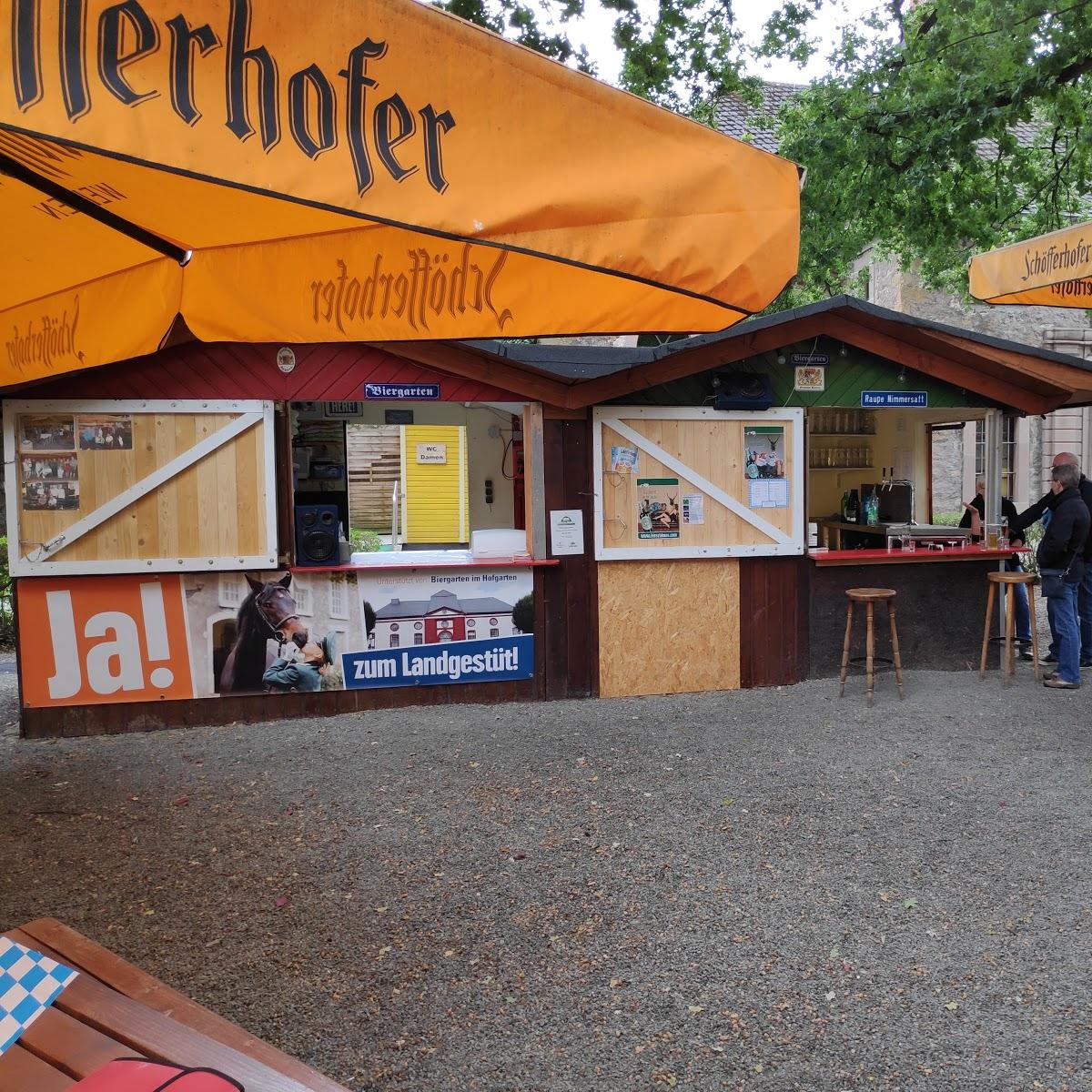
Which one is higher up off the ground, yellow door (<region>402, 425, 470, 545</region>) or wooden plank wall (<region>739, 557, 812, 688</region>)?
yellow door (<region>402, 425, 470, 545</region>)

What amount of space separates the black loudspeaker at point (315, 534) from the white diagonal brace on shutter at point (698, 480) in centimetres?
225

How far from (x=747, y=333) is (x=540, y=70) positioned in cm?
556

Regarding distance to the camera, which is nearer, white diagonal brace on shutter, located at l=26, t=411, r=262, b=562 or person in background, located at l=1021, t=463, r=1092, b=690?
white diagonal brace on shutter, located at l=26, t=411, r=262, b=562

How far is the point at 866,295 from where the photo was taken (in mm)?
19047

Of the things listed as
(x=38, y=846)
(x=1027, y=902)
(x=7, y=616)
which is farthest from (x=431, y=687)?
(x=7, y=616)

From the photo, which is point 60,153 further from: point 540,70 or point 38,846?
point 38,846

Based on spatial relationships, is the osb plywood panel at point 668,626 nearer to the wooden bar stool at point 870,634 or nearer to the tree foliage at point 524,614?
the tree foliage at point 524,614

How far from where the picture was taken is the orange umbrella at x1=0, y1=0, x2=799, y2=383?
1542 mm

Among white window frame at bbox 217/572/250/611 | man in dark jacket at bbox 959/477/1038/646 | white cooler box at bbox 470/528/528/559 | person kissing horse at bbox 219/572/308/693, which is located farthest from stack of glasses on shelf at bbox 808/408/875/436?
white window frame at bbox 217/572/250/611

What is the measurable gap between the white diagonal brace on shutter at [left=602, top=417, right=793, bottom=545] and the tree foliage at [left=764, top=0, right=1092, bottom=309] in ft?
19.7

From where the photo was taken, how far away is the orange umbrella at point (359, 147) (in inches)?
60.7

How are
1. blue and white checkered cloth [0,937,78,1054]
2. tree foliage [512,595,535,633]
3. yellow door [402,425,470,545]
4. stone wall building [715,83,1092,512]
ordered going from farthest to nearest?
1. stone wall building [715,83,1092,512]
2. yellow door [402,425,470,545]
3. tree foliage [512,595,535,633]
4. blue and white checkered cloth [0,937,78,1054]

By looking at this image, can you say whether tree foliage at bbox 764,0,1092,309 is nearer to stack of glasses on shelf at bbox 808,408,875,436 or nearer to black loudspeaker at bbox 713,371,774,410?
stack of glasses on shelf at bbox 808,408,875,436

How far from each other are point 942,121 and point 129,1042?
1191 centimetres
